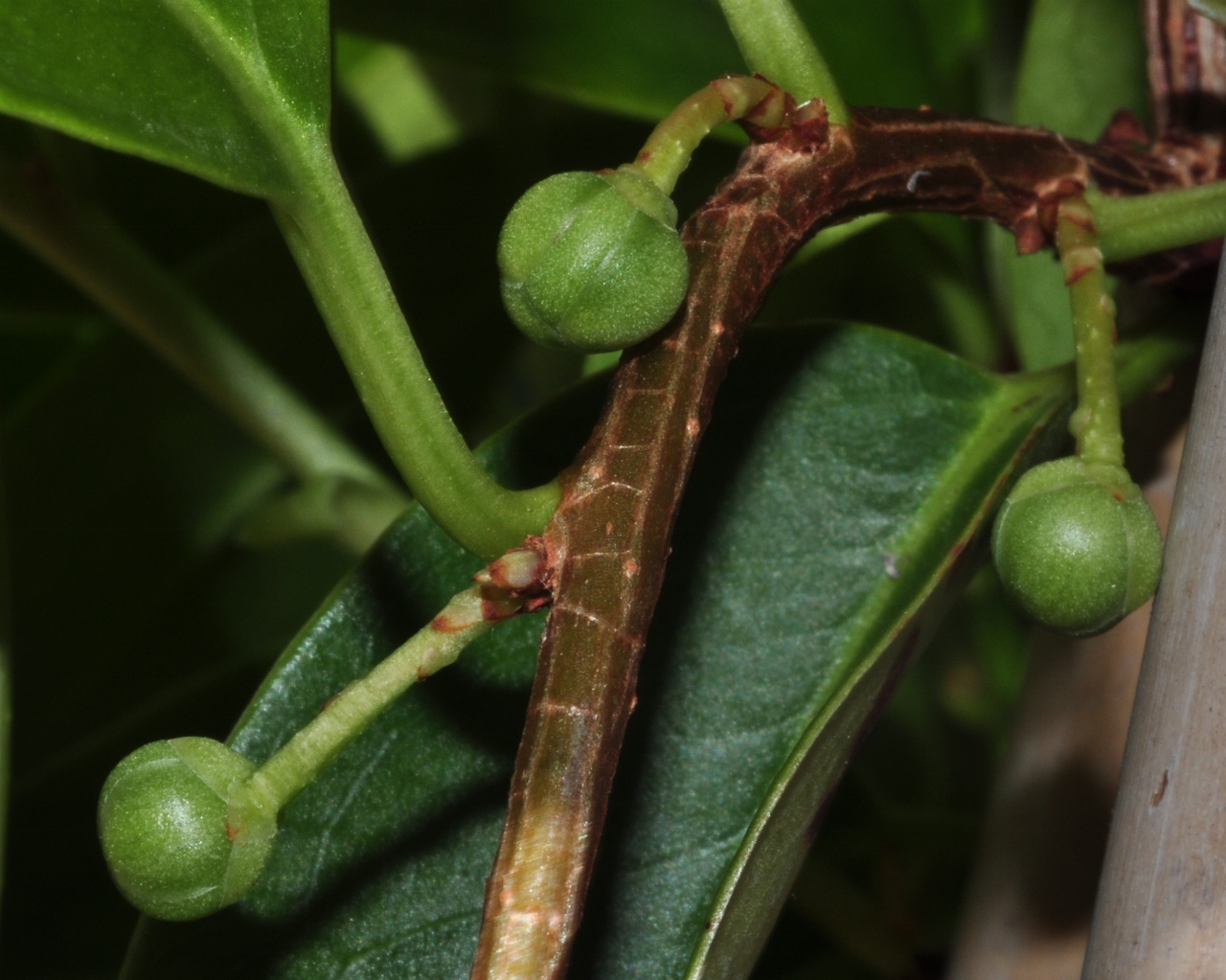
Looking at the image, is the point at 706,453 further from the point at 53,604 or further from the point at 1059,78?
the point at 53,604

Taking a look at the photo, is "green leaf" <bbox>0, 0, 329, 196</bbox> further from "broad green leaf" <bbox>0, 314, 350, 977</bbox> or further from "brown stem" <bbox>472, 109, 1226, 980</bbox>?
"broad green leaf" <bbox>0, 314, 350, 977</bbox>

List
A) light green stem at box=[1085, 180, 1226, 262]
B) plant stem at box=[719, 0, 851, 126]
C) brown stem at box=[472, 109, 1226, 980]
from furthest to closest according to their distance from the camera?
light green stem at box=[1085, 180, 1226, 262] < plant stem at box=[719, 0, 851, 126] < brown stem at box=[472, 109, 1226, 980]

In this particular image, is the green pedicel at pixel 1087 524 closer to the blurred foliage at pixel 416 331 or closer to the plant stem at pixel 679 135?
the plant stem at pixel 679 135

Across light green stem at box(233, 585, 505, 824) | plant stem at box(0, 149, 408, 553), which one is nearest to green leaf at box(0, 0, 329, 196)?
light green stem at box(233, 585, 505, 824)

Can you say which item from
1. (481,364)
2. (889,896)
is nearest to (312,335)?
(481,364)

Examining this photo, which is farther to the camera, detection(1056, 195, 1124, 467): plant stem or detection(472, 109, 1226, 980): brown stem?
detection(1056, 195, 1124, 467): plant stem

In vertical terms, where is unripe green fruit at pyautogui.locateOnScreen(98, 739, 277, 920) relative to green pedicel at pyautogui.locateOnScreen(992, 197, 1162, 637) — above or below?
below

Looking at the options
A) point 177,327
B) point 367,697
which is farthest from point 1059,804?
point 177,327
